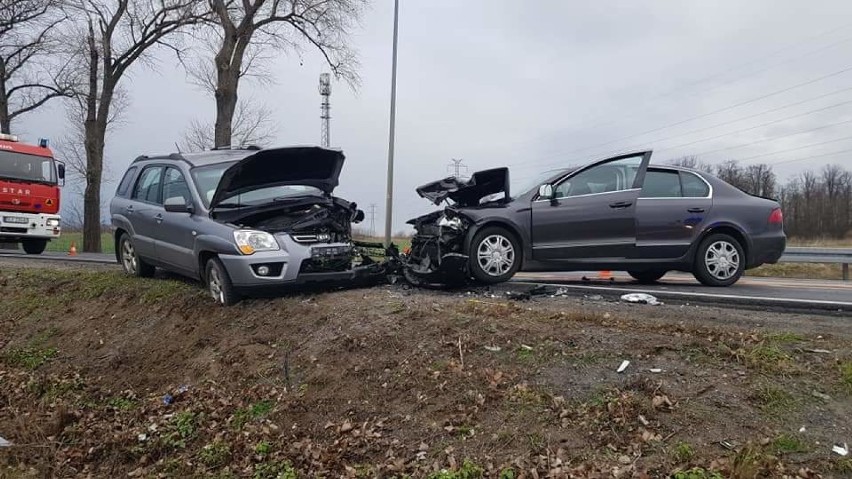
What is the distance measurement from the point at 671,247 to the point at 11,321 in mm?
8960

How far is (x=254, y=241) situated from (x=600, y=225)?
401 centimetres

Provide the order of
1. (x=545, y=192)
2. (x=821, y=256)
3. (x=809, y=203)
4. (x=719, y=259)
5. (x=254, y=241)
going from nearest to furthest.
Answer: (x=254, y=241)
(x=545, y=192)
(x=719, y=259)
(x=821, y=256)
(x=809, y=203)

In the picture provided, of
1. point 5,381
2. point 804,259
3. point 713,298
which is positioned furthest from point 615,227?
point 804,259

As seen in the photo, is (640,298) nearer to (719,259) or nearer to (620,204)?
(620,204)

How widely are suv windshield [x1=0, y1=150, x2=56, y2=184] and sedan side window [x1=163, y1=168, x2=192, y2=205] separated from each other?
10872 mm

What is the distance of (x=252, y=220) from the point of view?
691cm

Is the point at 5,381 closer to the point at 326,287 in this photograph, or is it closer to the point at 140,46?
the point at 326,287

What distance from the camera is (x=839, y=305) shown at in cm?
597

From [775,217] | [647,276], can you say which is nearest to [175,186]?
[647,276]

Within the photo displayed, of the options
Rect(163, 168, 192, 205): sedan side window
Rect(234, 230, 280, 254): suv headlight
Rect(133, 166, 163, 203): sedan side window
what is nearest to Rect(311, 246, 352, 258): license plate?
Rect(234, 230, 280, 254): suv headlight

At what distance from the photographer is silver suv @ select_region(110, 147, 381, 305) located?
21.5 feet

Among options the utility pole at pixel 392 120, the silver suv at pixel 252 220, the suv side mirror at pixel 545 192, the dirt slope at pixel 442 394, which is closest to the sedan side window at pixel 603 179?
the suv side mirror at pixel 545 192

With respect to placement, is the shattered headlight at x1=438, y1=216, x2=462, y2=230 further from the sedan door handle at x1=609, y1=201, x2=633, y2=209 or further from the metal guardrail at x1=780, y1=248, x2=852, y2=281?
the metal guardrail at x1=780, y1=248, x2=852, y2=281

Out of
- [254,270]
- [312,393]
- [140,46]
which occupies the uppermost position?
[140,46]
